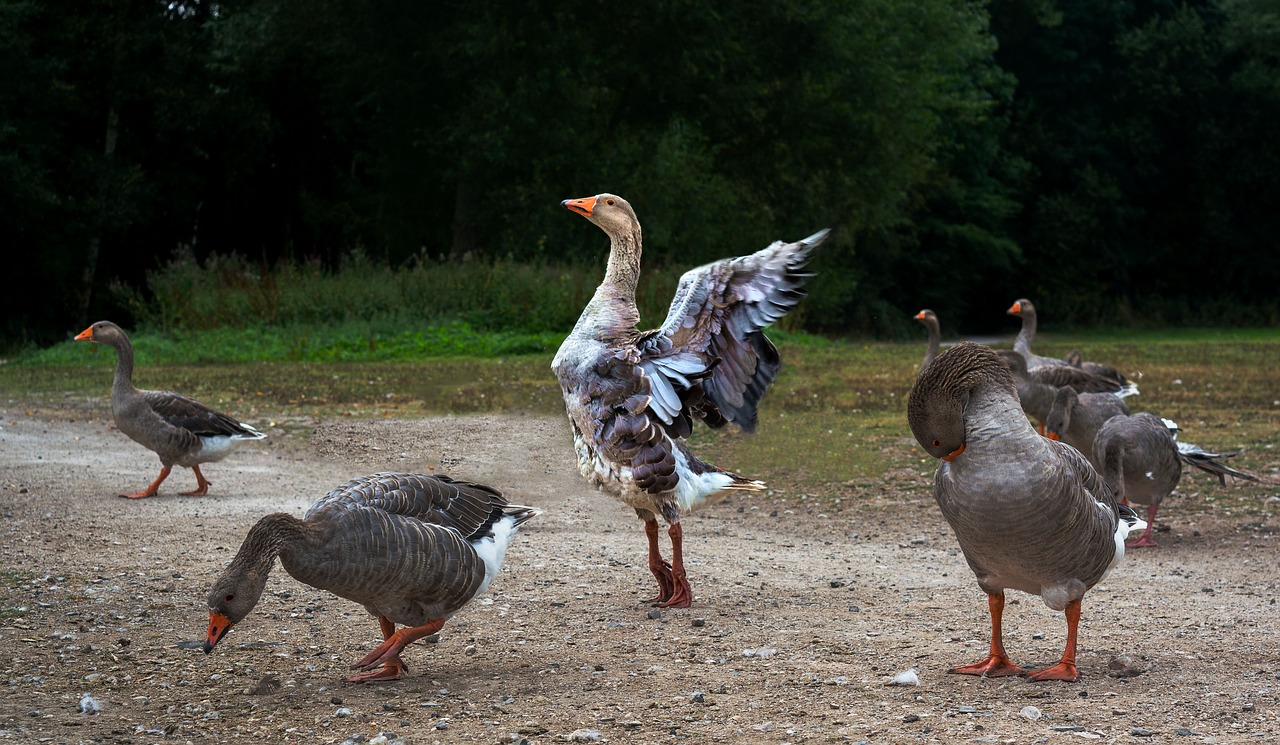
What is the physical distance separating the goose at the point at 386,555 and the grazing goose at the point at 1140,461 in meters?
4.52

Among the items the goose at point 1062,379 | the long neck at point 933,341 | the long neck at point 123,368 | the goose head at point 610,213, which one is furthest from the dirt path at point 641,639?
the long neck at point 933,341

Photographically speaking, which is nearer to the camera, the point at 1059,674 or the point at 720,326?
the point at 1059,674

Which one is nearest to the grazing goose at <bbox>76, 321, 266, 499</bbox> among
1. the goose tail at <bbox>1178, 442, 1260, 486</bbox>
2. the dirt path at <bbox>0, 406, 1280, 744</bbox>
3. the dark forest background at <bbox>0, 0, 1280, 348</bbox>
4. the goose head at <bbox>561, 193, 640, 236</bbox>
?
the dirt path at <bbox>0, 406, 1280, 744</bbox>

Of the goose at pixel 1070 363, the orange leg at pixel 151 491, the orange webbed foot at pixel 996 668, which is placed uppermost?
the goose at pixel 1070 363

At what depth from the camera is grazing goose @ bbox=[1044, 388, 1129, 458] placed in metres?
9.99

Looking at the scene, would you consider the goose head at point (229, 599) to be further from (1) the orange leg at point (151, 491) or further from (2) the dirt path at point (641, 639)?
(1) the orange leg at point (151, 491)

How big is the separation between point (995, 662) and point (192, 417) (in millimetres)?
6770

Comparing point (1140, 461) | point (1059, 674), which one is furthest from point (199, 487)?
point (1059, 674)

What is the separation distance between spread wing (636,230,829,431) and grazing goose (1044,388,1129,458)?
4.00 meters

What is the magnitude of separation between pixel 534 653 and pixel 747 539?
Result: 3.06 metres

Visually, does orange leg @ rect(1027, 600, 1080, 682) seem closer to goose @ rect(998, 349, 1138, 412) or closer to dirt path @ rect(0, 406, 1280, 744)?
dirt path @ rect(0, 406, 1280, 744)

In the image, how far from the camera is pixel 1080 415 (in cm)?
1011

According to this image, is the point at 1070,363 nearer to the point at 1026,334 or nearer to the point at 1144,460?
the point at 1026,334

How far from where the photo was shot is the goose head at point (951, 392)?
4.79 metres
